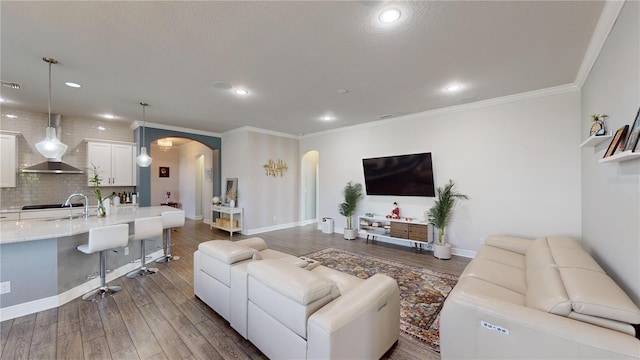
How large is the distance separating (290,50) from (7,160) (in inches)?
238

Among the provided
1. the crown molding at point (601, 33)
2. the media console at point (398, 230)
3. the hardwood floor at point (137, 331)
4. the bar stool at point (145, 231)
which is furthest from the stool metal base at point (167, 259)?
the crown molding at point (601, 33)

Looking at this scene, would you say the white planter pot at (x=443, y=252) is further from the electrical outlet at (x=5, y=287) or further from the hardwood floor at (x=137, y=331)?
the electrical outlet at (x=5, y=287)

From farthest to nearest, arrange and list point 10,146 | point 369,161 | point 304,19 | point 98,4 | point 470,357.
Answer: point 369,161 → point 10,146 → point 304,19 → point 98,4 → point 470,357

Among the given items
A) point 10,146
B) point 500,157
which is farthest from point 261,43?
point 10,146

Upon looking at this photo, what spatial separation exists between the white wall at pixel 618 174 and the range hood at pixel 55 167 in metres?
8.17

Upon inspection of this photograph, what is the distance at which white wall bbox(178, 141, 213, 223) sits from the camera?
8.07m

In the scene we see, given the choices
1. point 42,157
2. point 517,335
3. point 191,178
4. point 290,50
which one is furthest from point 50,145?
point 191,178

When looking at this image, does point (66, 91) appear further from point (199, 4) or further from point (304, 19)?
point (304, 19)

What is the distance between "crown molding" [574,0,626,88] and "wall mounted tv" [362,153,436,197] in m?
2.35

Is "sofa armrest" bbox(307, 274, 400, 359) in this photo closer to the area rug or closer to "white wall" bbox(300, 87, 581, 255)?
the area rug

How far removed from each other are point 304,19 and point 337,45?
508 millimetres

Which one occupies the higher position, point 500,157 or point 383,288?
point 500,157

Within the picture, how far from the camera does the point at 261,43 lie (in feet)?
8.03

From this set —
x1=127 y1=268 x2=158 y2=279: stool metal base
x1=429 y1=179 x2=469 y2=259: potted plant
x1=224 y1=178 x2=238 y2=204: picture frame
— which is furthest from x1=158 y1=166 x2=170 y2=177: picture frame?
x1=429 y1=179 x2=469 y2=259: potted plant
